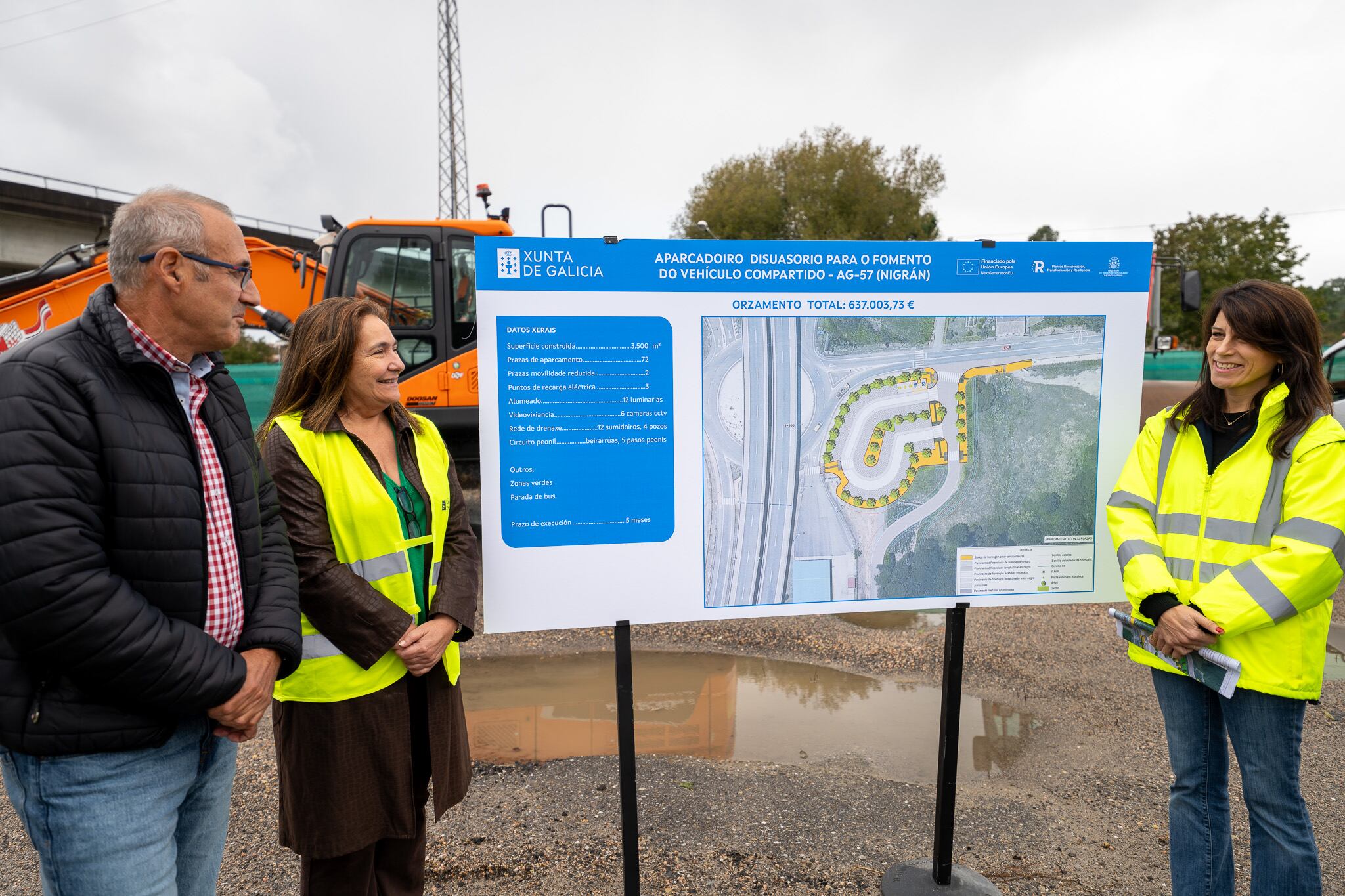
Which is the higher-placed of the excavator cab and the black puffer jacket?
the excavator cab

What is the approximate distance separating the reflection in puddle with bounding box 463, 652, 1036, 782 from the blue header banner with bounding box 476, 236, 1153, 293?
85.0 inches

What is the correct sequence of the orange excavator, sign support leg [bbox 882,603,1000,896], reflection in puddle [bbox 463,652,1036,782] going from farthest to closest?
the orange excavator
reflection in puddle [bbox 463,652,1036,782]
sign support leg [bbox 882,603,1000,896]

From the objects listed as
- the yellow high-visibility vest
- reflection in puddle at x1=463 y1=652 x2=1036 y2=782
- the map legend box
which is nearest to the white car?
reflection in puddle at x1=463 y1=652 x2=1036 y2=782

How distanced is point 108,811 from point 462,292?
5.97 metres

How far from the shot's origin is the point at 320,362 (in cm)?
204

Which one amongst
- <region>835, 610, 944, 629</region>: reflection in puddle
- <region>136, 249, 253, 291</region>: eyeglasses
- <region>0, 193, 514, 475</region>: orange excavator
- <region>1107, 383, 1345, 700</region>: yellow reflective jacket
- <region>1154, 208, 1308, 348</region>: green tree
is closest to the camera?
<region>136, 249, 253, 291</region>: eyeglasses

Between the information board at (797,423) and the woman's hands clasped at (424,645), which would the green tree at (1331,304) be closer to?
the information board at (797,423)

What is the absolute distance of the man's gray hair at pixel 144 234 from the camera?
1506 mm

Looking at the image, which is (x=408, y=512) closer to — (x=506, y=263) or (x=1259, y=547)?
(x=506, y=263)

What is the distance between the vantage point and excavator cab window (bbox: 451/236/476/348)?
6.93 m

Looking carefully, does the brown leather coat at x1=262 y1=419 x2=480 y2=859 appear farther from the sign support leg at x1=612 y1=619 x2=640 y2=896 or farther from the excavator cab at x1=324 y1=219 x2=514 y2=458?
the excavator cab at x1=324 y1=219 x2=514 y2=458

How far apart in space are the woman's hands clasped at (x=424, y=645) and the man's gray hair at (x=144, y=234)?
99 centimetres

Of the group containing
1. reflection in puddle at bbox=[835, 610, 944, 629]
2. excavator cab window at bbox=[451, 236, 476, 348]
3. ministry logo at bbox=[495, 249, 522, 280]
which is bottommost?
reflection in puddle at bbox=[835, 610, 944, 629]

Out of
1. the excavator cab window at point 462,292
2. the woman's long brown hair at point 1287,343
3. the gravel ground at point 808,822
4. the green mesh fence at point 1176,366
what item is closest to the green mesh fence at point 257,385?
the excavator cab window at point 462,292
